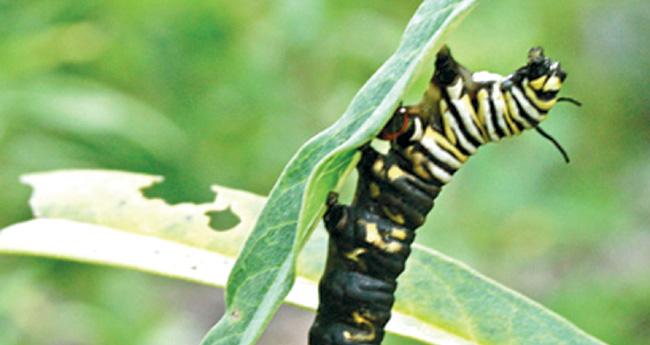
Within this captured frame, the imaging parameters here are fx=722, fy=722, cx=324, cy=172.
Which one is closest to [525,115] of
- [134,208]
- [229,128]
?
[134,208]

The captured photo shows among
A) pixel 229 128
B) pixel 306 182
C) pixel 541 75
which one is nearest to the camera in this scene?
pixel 306 182

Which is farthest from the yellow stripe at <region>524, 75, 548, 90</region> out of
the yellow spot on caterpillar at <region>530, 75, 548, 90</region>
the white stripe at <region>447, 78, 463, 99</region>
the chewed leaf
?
the chewed leaf

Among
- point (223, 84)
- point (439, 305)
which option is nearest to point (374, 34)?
point (223, 84)

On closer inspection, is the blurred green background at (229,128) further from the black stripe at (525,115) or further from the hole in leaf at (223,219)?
the black stripe at (525,115)

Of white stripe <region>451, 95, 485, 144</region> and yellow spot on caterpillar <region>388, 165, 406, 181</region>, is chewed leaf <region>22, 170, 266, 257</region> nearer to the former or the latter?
yellow spot on caterpillar <region>388, 165, 406, 181</region>

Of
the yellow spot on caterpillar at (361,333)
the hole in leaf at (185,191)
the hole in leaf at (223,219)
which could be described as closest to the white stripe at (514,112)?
the yellow spot on caterpillar at (361,333)

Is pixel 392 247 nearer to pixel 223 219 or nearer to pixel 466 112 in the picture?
pixel 466 112

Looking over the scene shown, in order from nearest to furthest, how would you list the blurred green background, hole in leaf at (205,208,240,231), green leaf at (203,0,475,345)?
green leaf at (203,0,475,345), the blurred green background, hole in leaf at (205,208,240,231)
